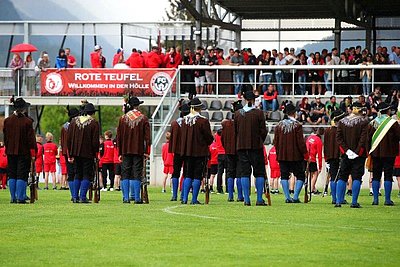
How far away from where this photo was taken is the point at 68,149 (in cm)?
2414

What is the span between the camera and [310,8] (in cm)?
5094

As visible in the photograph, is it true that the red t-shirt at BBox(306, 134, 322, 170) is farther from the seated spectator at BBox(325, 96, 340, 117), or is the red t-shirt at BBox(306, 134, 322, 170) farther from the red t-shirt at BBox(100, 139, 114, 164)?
the seated spectator at BBox(325, 96, 340, 117)

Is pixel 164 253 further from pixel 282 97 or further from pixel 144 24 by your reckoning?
pixel 144 24

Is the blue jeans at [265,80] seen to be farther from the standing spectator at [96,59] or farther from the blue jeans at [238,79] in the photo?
the standing spectator at [96,59]

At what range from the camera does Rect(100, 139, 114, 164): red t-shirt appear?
3612 cm

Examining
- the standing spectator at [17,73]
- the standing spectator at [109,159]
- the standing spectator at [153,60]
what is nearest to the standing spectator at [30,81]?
the standing spectator at [17,73]

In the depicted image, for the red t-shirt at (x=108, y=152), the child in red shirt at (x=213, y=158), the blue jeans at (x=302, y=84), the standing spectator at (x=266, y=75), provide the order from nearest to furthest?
the child in red shirt at (x=213, y=158)
the red t-shirt at (x=108, y=152)
the blue jeans at (x=302, y=84)
the standing spectator at (x=266, y=75)

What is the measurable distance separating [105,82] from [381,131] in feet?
73.7

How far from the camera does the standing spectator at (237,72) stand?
4269cm

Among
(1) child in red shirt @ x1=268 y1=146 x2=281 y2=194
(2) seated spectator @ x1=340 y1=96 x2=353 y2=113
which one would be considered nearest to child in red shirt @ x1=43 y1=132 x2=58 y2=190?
(1) child in red shirt @ x1=268 y1=146 x2=281 y2=194

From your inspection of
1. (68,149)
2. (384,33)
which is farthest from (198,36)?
(68,149)

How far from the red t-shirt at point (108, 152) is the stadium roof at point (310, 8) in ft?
45.5

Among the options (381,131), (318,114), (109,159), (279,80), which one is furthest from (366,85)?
(381,131)

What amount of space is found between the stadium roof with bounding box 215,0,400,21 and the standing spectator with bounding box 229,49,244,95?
5.28 m
